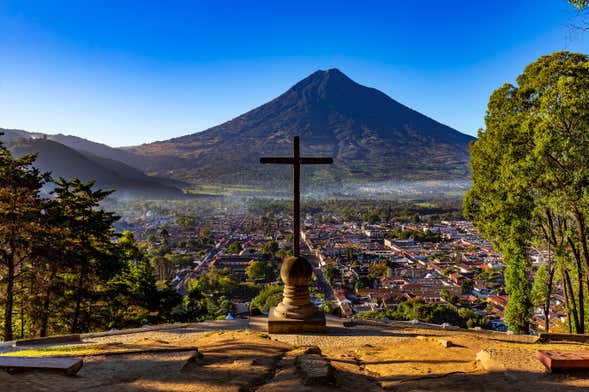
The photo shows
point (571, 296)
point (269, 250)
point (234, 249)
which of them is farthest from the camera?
point (234, 249)

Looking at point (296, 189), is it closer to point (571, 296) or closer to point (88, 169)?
point (571, 296)

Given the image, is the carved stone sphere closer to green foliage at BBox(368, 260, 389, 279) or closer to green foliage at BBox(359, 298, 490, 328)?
green foliage at BBox(359, 298, 490, 328)

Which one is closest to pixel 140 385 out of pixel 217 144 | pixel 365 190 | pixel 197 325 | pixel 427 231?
pixel 197 325

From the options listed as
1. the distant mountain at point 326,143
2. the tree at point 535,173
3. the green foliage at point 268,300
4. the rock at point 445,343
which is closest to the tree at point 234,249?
the green foliage at point 268,300

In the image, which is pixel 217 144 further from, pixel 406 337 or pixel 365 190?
pixel 406 337

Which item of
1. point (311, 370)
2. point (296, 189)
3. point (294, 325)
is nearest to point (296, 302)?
point (294, 325)
